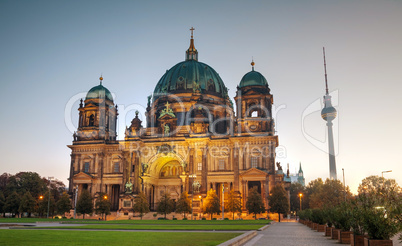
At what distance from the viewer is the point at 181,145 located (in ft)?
265

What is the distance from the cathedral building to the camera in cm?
7600

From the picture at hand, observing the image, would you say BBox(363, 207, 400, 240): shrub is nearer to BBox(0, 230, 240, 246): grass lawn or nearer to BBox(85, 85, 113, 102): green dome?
BBox(0, 230, 240, 246): grass lawn

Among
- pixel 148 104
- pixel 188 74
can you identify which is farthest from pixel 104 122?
pixel 188 74

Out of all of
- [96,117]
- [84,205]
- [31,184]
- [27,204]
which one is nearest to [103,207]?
[84,205]

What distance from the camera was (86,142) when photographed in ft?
279

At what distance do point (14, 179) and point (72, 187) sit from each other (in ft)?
69.4

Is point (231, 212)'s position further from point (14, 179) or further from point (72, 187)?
point (14, 179)

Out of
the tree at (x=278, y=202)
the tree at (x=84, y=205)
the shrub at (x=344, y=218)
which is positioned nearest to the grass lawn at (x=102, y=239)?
the shrub at (x=344, y=218)

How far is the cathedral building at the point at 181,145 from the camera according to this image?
76.0m

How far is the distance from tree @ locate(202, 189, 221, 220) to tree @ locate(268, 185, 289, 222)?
30.2 feet

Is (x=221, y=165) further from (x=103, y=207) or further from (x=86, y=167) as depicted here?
(x=86, y=167)

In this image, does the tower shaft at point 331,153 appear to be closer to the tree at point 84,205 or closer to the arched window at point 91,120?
the arched window at point 91,120

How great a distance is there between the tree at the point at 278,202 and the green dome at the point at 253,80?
2379cm

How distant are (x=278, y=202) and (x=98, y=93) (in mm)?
48440
